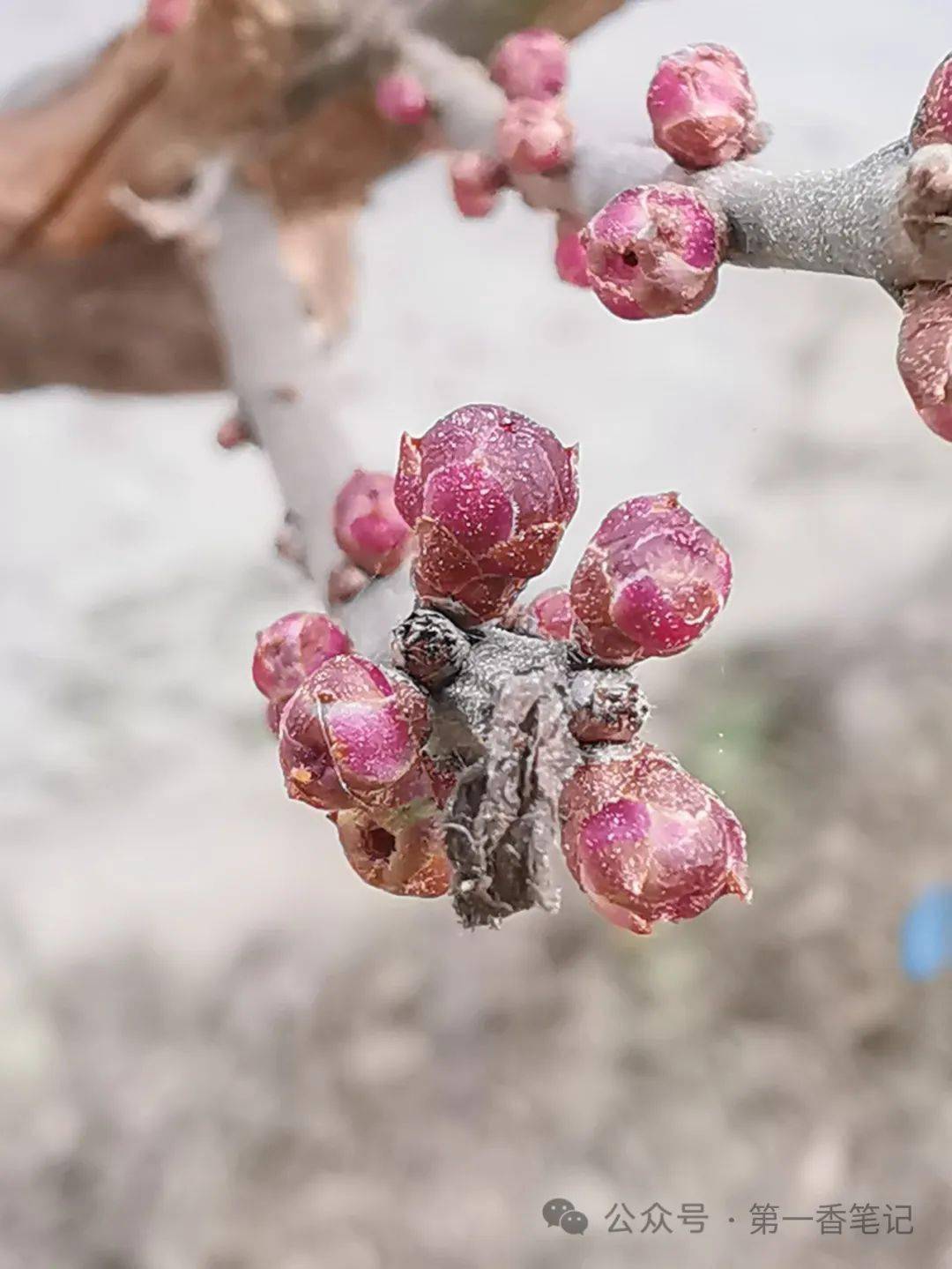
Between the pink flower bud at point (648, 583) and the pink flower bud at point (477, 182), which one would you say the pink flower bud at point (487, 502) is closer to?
the pink flower bud at point (648, 583)

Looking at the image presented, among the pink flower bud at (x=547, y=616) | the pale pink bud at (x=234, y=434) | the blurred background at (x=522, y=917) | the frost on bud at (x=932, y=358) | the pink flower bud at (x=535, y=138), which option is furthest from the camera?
the blurred background at (x=522, y=917)

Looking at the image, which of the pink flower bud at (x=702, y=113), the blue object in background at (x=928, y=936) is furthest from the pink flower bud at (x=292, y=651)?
the blue object in background at (x=928, y=936)

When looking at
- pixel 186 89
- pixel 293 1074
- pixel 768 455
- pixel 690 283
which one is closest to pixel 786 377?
pixel 768 455

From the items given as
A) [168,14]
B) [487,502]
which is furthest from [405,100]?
[487,502]

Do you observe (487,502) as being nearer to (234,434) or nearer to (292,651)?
(292,651)

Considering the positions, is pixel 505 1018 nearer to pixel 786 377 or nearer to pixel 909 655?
pixel 909 655

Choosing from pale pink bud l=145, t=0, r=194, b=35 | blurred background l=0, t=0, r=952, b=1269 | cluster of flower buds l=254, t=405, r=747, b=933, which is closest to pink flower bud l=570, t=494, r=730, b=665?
cluster of flower buds l=254, t=405, r=747, b=933

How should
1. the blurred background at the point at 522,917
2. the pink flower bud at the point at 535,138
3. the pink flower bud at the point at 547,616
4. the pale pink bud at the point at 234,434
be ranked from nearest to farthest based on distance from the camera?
the pink flower bud at the point at 547,616 < the pink flower bud at the point at 535,138 < the pale pink bud at the point at 234,434 < the blurred background at the point at 522,917
